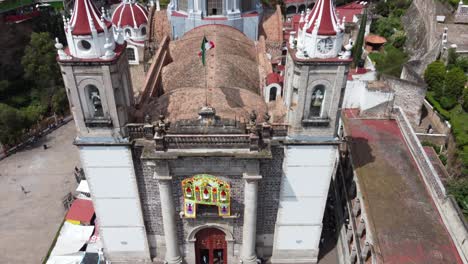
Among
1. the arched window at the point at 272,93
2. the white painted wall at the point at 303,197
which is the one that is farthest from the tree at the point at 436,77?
the white painted wall at the point at 303,197

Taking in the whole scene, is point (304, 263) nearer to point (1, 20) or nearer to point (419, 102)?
point (419, 102)

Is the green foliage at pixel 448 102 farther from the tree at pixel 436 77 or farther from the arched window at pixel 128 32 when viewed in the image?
the arched window at pixel 128 32

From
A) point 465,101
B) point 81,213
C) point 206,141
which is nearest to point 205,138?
point 206,141

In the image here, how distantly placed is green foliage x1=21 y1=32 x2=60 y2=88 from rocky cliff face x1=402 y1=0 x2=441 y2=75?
48.1m

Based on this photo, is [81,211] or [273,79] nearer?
[273,79]

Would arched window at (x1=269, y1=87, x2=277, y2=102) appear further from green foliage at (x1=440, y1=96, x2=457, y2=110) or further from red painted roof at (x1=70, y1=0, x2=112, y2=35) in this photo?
green foliage at (x1=440, y1=96, x2=457, y2=110)

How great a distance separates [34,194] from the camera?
35.2 m

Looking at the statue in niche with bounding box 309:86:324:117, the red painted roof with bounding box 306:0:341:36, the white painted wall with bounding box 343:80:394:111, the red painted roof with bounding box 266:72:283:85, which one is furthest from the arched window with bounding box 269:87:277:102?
the white painted wall with bounding box 343:80:394:111

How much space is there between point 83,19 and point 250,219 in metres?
15.3

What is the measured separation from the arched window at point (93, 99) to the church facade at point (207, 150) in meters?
0.08

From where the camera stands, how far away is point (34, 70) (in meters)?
51.4

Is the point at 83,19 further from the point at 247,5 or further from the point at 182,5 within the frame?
the point at 247,5

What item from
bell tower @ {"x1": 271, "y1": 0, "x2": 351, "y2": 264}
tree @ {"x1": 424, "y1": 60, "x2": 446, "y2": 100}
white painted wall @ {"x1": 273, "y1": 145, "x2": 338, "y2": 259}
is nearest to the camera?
bell tower @ {"x1": 271, "y1": 0, "x2": 351, "y2": 264}

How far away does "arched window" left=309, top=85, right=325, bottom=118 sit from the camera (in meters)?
21.2
